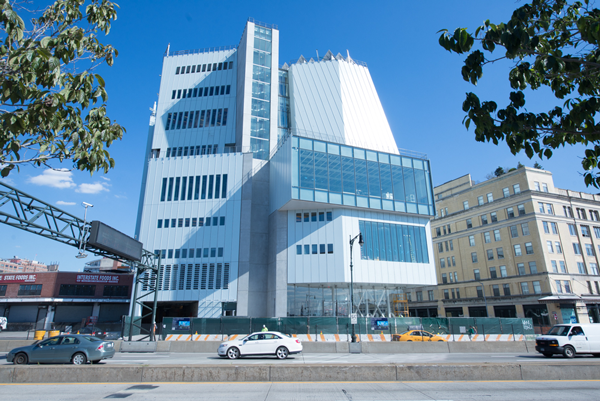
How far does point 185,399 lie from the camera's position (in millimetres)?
9234

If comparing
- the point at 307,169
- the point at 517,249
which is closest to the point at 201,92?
the point at 307,169

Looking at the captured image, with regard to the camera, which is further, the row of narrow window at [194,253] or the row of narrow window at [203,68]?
the row of narrow window at [203,68]

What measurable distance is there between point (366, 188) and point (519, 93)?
109ft

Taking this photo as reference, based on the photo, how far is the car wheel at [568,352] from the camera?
65.0 ft

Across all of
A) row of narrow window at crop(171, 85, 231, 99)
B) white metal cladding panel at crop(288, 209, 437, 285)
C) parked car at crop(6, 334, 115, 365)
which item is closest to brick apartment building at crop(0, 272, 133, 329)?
row of narrow window at crop(171, 85, 231, 99)

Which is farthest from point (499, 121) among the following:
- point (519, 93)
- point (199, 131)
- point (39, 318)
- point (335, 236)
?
point (39, 318)

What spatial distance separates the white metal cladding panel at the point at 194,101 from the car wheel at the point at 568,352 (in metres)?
43.7

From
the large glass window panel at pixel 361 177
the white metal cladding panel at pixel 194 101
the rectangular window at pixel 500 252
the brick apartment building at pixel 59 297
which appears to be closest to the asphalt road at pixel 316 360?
the large glass window panel at pixel 361 177

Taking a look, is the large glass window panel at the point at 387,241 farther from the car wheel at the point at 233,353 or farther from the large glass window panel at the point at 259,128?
the car wheel at the point at 233,353

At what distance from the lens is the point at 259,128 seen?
50.4m

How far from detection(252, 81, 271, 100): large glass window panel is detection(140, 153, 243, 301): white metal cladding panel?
1100 centimetres

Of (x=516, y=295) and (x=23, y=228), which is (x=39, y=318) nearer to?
(x=23, y=228)

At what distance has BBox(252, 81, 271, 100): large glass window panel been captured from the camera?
5150cm

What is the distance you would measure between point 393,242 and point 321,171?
37.8 ft
